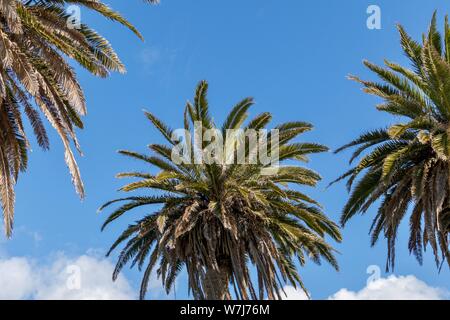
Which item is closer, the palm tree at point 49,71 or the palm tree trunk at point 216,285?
the palm tree at point 49,71

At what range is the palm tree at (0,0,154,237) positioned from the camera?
13898mm

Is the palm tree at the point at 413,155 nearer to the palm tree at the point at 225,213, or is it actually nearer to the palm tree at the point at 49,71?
the palm tree at the point at 225,213

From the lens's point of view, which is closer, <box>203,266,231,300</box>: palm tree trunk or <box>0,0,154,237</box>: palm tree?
<box>0,0,154,237</box>: palm tree

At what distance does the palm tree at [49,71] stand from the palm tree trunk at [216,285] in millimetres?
7481

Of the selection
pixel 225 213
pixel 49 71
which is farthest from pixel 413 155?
pixel 49 71

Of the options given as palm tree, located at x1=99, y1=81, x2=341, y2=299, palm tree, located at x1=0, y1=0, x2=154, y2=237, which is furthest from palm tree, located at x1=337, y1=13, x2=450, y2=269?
palm tree, located at x1=0, y1=0, x2=154, y2=237

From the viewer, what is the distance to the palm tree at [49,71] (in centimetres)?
1390

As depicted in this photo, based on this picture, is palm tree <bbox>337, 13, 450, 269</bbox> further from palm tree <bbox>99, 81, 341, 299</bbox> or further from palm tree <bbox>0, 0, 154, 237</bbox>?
palm tree <bbox>0, 0, 154, 237</bbox>

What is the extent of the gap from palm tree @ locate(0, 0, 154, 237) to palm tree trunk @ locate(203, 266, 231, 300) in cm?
748

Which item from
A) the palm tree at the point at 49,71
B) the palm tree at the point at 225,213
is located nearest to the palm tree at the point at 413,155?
the palm tree at the point at 225,213

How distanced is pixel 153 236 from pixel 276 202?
4772 millimetres
